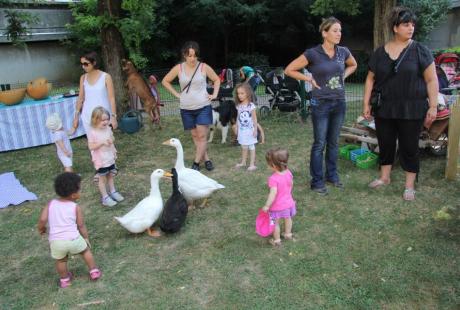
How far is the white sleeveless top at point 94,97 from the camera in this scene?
16.8 feet

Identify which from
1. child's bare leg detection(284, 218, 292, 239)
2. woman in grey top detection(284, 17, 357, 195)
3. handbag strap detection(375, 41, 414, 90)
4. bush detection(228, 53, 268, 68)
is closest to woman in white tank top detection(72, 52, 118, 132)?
woman in grey top detection(284, 17, 357, 195)

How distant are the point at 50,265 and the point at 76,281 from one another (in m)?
0.49

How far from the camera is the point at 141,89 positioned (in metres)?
8.86

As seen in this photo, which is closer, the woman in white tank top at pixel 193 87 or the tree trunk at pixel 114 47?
the woman in white tank top at pixel 193 87

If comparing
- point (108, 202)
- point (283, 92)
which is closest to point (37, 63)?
point (283, 92)

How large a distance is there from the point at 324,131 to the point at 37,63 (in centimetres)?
1721

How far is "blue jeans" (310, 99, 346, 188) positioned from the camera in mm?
4773

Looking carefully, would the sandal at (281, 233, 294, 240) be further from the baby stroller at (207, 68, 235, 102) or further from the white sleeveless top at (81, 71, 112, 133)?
the baby stroller at (207, 68, 235, 102)

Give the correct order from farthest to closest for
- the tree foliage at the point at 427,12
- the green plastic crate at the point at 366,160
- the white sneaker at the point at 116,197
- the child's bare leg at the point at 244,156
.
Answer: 1. the tree foliage at the point at 427,12
2. the child's bare leg at the point at 244,156
3. the green plastic crate at the point at 366,160
4. the white sneaker at the point at 116,197

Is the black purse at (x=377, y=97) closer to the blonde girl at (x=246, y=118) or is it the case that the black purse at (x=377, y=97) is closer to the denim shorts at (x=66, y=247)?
the blonde girl at (x=246, y=118)

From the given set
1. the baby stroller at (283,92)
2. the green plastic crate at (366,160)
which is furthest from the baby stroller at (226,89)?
the green plastic crate at (366,160)

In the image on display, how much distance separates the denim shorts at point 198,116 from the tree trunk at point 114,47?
4.00 metres

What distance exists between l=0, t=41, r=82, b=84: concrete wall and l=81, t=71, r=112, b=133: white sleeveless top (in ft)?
45.4

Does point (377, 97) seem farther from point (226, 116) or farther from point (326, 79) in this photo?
point (226, 116)
